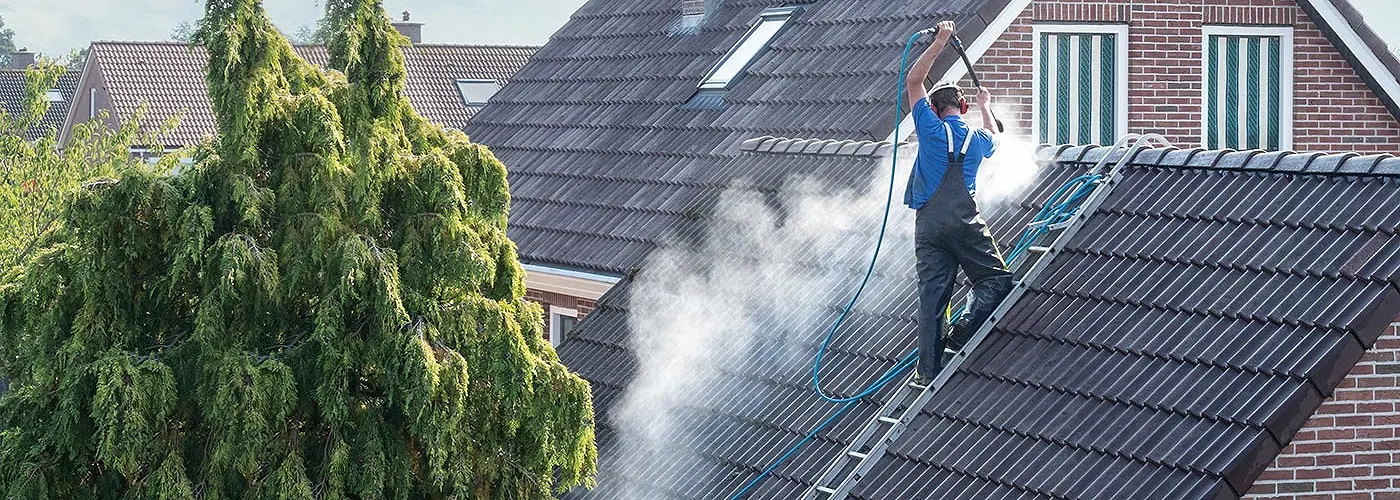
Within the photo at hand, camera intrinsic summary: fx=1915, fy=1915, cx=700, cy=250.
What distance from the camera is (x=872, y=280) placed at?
1049cm

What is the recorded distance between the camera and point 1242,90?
16188mm

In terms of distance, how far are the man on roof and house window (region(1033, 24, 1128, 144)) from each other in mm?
6494

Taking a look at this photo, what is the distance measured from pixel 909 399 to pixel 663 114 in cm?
803

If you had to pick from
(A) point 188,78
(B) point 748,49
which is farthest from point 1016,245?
(A) point 188,78

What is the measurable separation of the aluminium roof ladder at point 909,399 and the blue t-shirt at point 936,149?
0.61 metres

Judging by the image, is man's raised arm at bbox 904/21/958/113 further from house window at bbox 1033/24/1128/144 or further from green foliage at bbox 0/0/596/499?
house window at bbox 1033/24/1128/144

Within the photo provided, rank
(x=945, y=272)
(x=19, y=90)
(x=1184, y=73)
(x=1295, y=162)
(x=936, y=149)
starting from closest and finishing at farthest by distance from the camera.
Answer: (x=1295, y=162)
(x=936, y=149)
(x=945, y=272)
(x=1184, y=73)
(x=19, y=90)

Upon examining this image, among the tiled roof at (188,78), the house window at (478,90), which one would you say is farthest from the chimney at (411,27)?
the house window at (478,90)

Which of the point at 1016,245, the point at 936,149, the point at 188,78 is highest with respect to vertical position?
the point at 188,78

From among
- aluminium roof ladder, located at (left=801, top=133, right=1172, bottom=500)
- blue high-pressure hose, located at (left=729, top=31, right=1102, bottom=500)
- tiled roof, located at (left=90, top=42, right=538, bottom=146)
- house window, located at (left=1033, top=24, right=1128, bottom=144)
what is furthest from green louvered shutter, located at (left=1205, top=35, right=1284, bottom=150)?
tiled roof, located at (left=90, top=42, right=538, bottom=146)

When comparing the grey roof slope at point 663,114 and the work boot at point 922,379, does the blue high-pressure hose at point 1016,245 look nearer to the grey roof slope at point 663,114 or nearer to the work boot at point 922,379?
the work boot at point 922,379

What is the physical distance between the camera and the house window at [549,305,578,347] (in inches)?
617

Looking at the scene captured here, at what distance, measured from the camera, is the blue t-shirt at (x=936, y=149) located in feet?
28.2

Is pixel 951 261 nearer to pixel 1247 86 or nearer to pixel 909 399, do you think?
pixel 909 399
